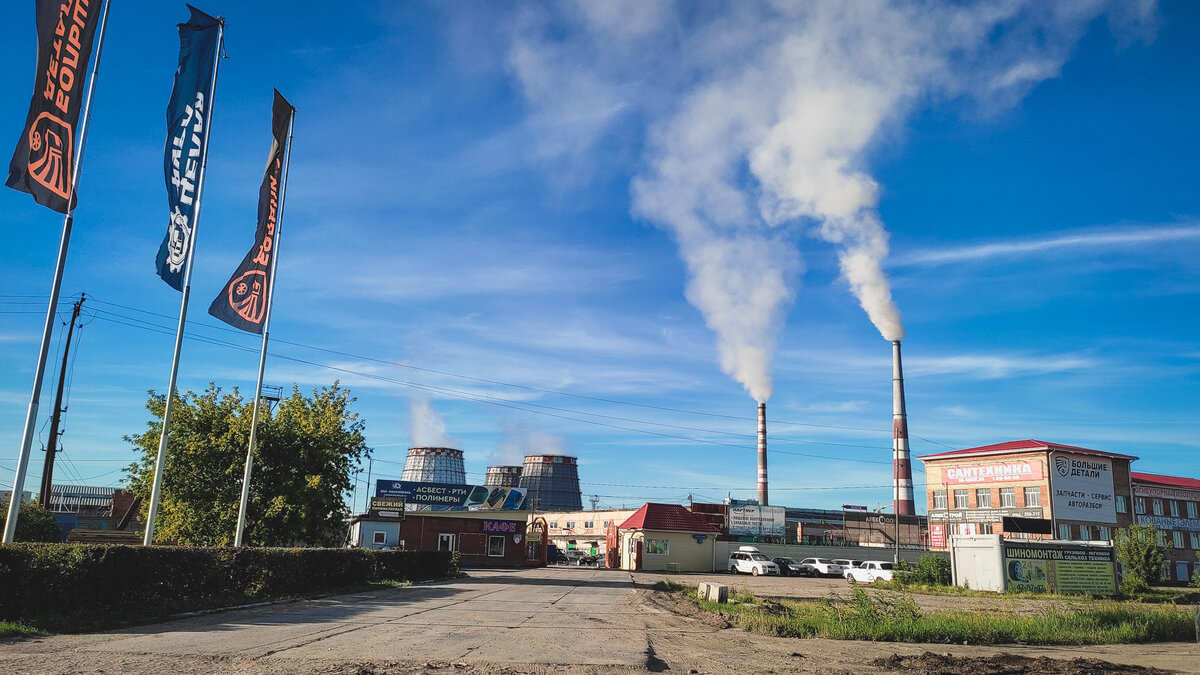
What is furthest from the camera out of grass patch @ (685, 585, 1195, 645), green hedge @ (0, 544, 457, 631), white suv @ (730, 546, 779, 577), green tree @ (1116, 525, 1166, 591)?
white suv @ (730, 546, 779, 577)

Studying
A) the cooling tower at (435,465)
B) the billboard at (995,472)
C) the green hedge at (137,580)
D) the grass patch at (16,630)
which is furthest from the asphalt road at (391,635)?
the cooling tower at (435,465)

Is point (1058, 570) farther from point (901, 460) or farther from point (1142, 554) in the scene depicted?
point (901, 460)

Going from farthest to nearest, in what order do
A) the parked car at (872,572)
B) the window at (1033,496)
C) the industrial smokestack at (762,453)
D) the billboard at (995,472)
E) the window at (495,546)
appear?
the industrial smokestack at (762,453)
the billboard at (995,472)
the window at (1033,496)
the window at (495,546)
the parked car at (872,572)

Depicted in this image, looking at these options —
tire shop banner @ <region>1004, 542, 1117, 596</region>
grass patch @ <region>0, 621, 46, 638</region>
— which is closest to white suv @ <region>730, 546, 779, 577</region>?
tire shop banner @ <region>1004, 542, 1117, 596</region>

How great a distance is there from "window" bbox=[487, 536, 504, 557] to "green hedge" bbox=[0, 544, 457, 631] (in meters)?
31.5

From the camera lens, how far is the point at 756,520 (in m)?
65.6

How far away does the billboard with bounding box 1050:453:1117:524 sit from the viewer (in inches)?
2245

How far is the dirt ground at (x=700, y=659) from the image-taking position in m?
10.0

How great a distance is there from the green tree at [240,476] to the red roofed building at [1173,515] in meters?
60.8

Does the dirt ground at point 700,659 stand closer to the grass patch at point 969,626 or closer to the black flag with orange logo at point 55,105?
the grass patch at point 969,626

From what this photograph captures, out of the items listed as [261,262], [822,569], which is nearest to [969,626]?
[261,262]

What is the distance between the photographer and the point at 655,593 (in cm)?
3033

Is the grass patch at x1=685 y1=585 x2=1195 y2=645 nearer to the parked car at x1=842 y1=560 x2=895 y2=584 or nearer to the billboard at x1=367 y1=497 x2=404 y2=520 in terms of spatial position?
the parked car at x1=842 y1=560 x2=895 y2=584

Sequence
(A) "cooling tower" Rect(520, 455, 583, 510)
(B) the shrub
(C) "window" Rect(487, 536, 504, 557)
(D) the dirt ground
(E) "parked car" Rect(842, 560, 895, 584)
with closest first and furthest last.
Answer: (D) the dirt ground → (B) the shrub → (E) "parked car" Rect(842, 560, 895, 584) → (C) "window" Rect(487, 536, 504, 557) → (A) "cooling tower" Rect(520, 455, 583, 510)
